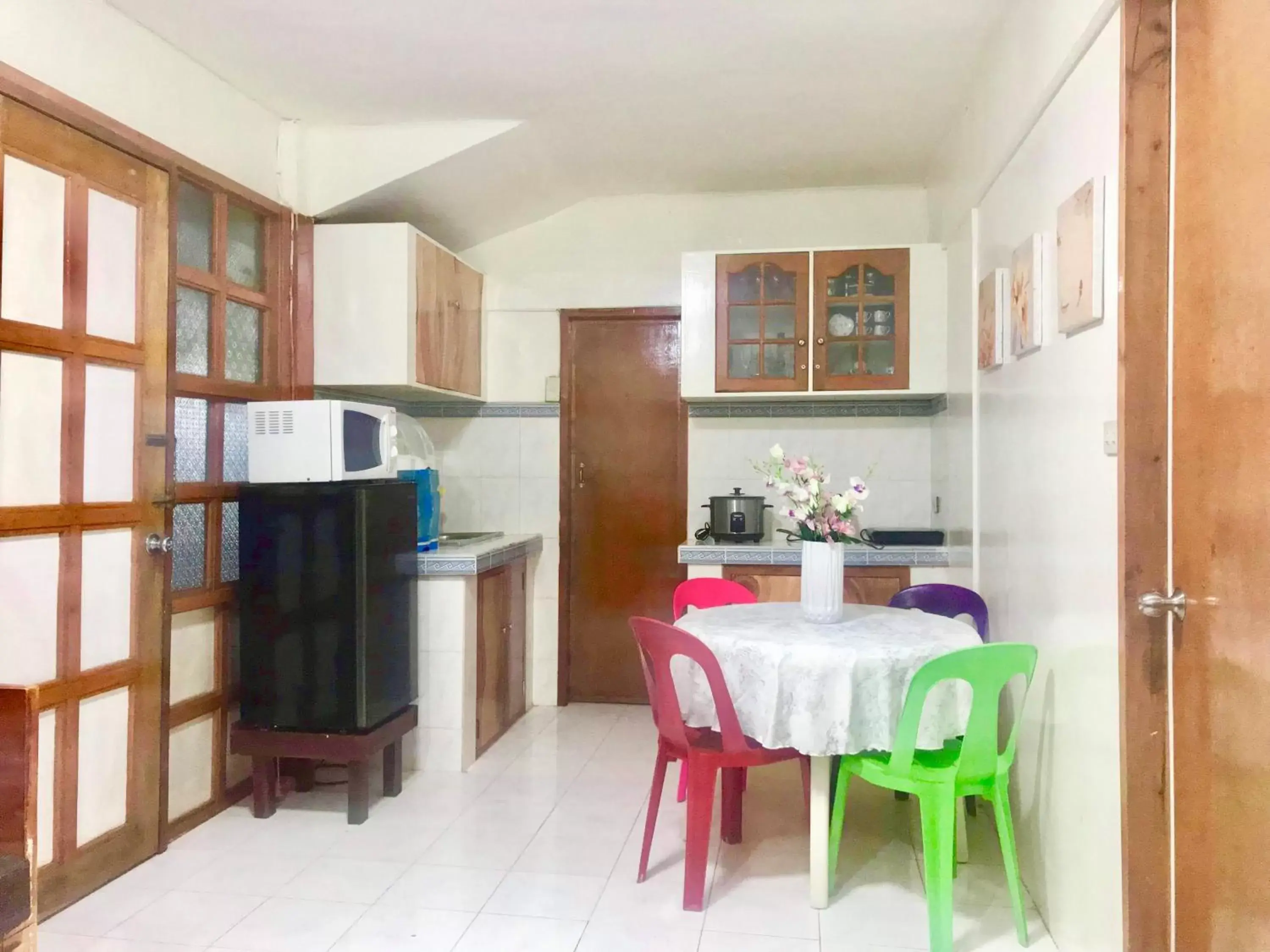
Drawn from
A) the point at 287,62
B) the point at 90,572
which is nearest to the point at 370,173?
the point at 287,62

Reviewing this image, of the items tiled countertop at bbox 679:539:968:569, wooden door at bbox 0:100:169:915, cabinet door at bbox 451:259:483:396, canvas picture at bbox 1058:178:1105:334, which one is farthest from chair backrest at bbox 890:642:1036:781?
cabinet door at bbox 451:259:483:396

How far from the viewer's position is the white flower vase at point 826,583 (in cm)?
254

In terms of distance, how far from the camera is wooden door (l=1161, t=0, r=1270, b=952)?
50.9 inches

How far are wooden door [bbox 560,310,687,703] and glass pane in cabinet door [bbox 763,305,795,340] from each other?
23.7 inches

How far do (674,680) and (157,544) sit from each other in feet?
5.18

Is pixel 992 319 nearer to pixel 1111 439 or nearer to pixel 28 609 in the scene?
pixel 1111 439

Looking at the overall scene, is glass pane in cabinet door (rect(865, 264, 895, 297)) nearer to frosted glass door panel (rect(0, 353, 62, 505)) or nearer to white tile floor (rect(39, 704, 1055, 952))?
white tile floor (rect(39, 704, 1055, 952))

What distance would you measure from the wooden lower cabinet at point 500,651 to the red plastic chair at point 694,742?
4.24 ft

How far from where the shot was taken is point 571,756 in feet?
11.7

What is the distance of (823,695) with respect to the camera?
85.4 inches

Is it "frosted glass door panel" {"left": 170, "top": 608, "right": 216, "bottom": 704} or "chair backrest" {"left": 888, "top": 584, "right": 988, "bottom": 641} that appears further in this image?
"chair backrest" {"left": 888, "top": 584, "right": 988, "bottom": 641}

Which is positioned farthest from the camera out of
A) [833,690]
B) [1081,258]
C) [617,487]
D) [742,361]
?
[617,487]

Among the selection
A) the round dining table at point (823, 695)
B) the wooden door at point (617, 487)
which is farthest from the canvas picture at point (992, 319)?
the wooden door at point (617, 487)

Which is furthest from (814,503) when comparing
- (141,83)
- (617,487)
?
(141,83)
